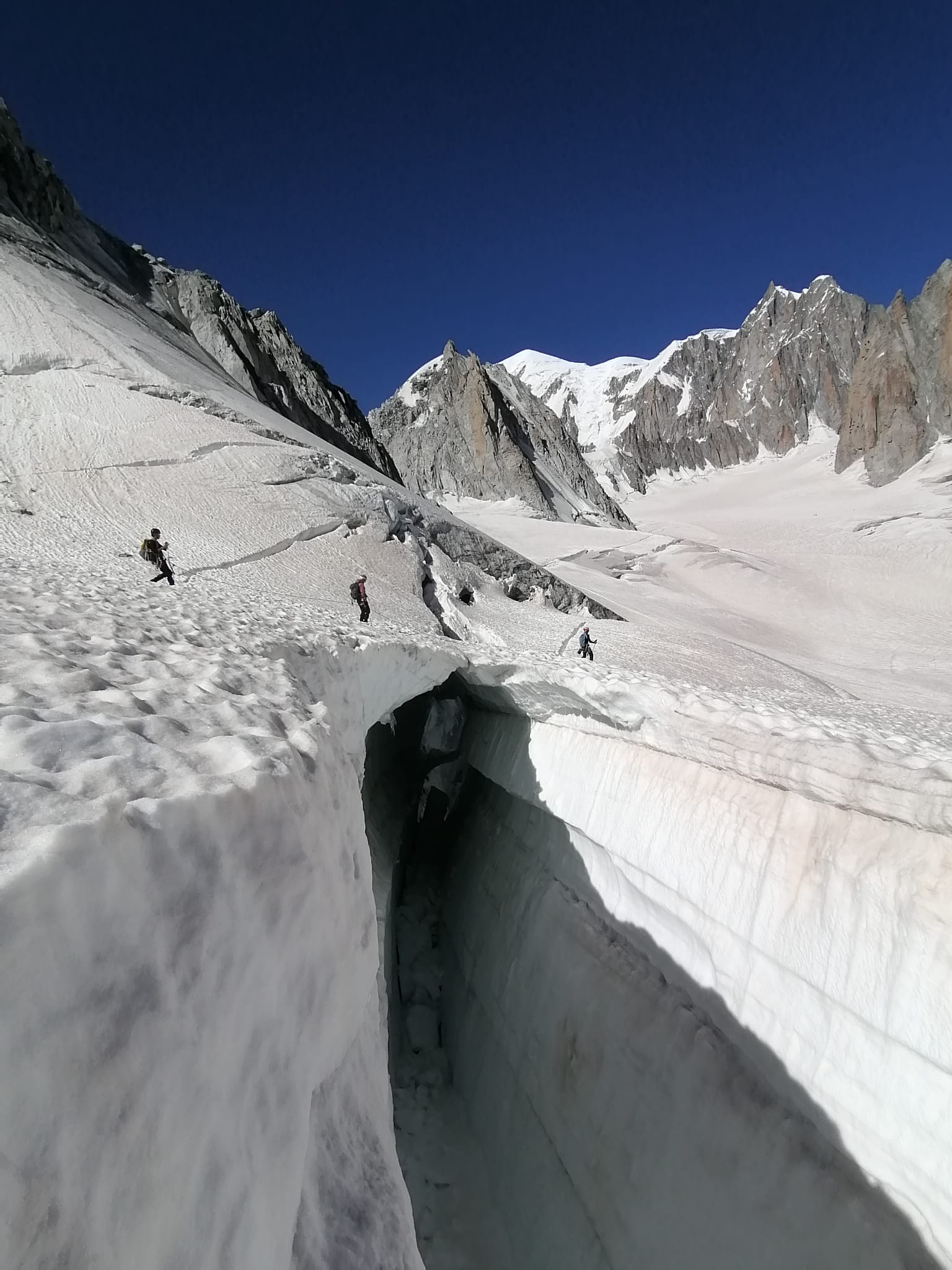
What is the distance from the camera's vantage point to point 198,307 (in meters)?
29.1

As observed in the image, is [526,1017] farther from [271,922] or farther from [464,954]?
[271,922]

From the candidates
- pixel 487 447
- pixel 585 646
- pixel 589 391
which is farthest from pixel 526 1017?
pixel 589 391

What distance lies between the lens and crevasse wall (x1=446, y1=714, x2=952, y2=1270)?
2316 mm

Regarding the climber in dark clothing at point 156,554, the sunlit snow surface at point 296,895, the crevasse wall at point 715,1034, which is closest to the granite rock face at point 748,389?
the climber in dark clothing at point 156,554

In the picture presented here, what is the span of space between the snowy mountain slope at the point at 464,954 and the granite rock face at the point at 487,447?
131 feet

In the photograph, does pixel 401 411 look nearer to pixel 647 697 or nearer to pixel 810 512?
pixel 810 512

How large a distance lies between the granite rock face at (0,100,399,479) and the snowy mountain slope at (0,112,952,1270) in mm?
21835

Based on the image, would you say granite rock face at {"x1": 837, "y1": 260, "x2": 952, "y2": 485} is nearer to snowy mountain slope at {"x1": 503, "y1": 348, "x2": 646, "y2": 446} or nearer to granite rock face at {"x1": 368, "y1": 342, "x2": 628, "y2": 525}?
granite rock face at {"x1": 368, "y1": 342, "x2": 628, "y2": 525}

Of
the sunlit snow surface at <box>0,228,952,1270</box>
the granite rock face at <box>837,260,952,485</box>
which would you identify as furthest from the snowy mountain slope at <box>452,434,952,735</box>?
the granite rock face at <box>837,260,952,485</box>

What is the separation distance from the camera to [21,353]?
1362 centimetres

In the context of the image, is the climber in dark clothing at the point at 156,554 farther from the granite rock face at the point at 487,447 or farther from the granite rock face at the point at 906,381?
the granite rock face at the point at 906,381

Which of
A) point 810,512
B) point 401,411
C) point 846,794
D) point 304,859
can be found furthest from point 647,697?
point 401,411

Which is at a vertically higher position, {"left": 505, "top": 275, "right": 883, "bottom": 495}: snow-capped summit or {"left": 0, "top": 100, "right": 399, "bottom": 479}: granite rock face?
{"left": 505, "top": 275, "right": 883, "bottom": 495}: snow-capped summit

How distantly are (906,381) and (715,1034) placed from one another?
57052mm
